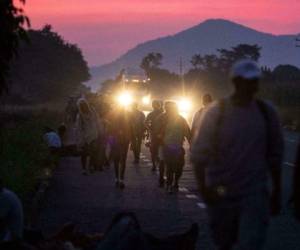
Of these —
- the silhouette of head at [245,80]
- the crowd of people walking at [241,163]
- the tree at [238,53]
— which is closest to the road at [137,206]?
the crowd of people walking at [241,163]

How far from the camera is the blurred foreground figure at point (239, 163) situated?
805 centimetres

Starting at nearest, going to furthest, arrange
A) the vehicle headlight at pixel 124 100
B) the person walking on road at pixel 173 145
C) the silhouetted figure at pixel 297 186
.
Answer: the silhouetted figure at pixel 297 186 → the person walking on road at pixel 173 145 → the vehicle headlight at pixel 124 100

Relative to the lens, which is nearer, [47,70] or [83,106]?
[83,106]

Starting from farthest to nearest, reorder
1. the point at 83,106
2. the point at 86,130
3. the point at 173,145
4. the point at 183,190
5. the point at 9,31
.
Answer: the point at 86,130, the point at 83,106, the point at 183,190, the point at 173,145, the point at 9,31

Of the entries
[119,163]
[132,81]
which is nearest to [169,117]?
[119,163]

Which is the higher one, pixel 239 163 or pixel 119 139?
pixel 239 163

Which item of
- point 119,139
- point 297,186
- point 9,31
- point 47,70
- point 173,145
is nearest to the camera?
point 297,186

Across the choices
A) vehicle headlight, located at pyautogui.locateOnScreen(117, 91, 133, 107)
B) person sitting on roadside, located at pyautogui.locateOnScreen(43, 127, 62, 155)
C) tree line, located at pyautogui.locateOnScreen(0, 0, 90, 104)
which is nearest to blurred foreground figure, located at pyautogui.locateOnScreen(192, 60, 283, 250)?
vehicle headlight, located at pyautogui.locateOnScreen(117, 91, 133, 107)

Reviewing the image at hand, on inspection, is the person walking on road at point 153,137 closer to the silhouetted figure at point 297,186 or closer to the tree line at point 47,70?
the silhouetted figure at point 297,186

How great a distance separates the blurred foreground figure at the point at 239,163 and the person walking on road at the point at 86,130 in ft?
57.1

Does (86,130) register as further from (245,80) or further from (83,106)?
(245,80)

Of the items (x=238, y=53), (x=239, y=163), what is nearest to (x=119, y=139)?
(x=239, y=163)

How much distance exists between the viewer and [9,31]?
1218 centimetres

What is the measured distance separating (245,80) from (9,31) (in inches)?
186
